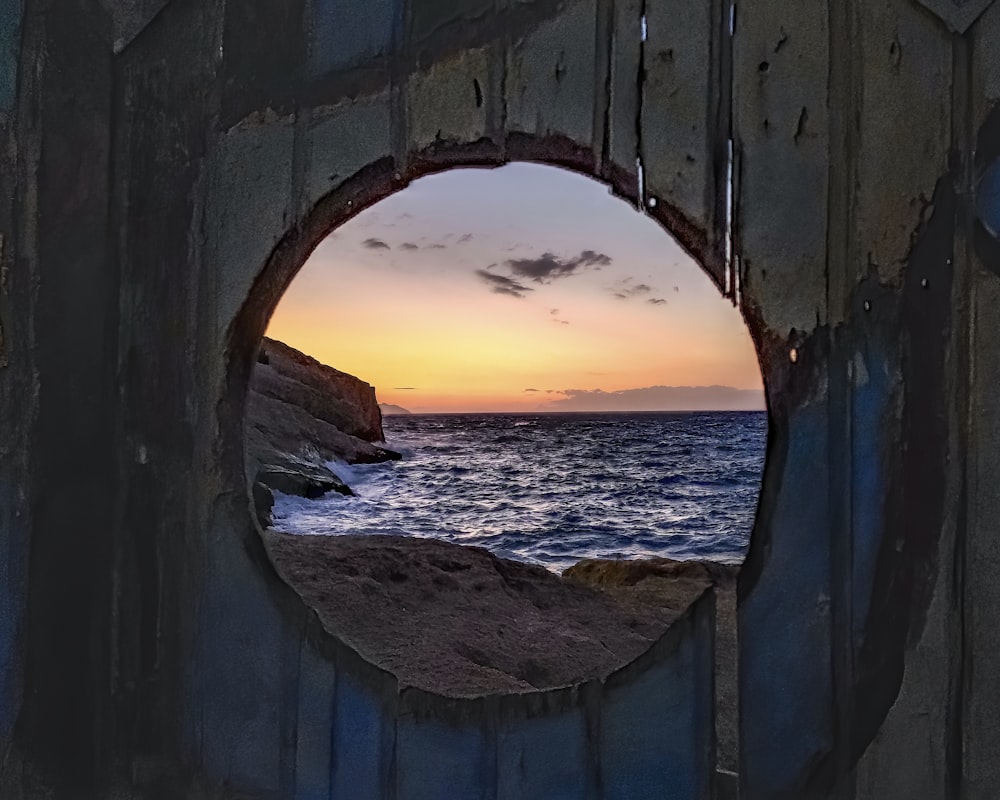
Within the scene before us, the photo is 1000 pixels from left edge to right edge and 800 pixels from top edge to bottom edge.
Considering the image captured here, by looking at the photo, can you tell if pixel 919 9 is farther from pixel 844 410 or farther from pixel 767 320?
pixel 844 410

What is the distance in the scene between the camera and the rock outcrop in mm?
15984

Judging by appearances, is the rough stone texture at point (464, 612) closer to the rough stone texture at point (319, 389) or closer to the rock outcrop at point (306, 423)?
the rock outcrop at point (306, 423)

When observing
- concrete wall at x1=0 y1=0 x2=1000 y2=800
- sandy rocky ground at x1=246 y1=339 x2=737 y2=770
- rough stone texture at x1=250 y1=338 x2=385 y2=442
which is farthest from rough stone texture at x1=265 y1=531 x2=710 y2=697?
rough stone texture at x1=250 y1=338 x2=385 y2=442

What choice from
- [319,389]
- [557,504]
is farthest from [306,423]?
[557,504]

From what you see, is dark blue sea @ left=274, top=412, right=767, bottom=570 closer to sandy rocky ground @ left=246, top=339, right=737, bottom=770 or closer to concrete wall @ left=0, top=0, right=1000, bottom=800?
sandy rocky ground @ left=246, top=339, right=737, bottom=770

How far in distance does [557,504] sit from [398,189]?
67.0 feet

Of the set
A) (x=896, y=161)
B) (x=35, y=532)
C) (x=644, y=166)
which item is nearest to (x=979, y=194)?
(x=896, y=161)

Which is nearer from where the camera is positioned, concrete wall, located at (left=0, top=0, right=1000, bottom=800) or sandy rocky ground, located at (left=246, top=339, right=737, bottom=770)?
concrete wall, located at (left=0, top=0, right=1000, bottom=800)

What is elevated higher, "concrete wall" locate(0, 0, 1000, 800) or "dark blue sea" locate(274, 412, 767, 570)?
"concrete wall" locate(0, 0, 1000, 800)

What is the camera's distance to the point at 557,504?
21.5m

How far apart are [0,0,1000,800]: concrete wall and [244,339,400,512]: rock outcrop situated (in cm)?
1118

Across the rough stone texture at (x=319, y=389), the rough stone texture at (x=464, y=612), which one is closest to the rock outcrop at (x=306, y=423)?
the rough stone texture at (x=319, y=389)

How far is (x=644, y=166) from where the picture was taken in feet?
4.60

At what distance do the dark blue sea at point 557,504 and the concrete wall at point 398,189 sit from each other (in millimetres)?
3958
